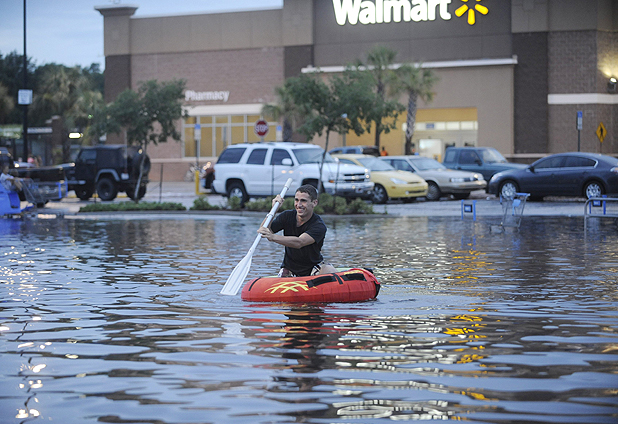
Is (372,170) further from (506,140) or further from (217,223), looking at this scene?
(506,140)

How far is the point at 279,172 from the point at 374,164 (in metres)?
4.09

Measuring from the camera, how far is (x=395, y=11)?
5319 cm

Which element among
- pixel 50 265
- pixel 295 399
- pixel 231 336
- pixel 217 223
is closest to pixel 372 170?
pixel 217 223

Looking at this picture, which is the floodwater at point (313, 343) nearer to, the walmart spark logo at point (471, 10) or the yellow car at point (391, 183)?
the yellow car at point (391, 183)

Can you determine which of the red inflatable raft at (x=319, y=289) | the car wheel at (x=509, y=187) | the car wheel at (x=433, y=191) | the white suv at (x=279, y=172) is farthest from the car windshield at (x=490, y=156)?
the red inflatable raft at (x=319, y=289)

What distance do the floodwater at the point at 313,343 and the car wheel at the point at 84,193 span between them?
21.7m

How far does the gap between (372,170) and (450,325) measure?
76.7ft

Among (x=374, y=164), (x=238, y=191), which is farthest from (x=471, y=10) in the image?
(x=238, y=191)

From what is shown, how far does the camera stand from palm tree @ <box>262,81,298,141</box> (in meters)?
49.6

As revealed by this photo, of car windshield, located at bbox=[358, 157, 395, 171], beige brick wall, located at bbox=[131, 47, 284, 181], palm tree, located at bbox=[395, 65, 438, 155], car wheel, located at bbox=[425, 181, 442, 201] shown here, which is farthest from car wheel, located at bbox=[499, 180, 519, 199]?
beige brick wall, located at bbox=[131, 47, 284, 181]

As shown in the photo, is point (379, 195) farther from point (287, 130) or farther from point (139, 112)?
point (287, 130)

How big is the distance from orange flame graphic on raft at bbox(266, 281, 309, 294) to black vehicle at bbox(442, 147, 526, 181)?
83.9ft

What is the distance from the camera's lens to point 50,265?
1380 centimetres

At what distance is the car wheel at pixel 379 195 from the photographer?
31.1m
